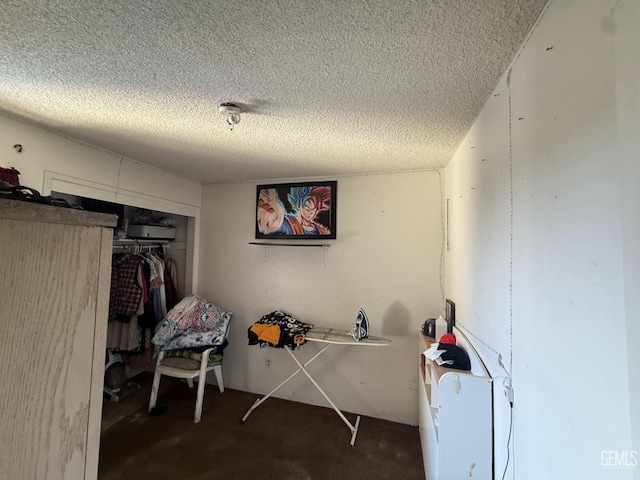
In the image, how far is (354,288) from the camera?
260 cm

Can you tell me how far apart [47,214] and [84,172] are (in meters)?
1.98

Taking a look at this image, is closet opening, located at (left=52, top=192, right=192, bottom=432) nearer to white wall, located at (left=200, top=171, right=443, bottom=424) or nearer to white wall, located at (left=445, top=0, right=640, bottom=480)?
white wall, located at (left=200, top=171, right=443, bottom=424)

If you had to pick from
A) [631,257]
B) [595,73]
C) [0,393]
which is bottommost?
[0,393]

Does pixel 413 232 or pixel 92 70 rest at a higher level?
pixel 92 70

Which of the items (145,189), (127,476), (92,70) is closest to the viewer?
(92,70)

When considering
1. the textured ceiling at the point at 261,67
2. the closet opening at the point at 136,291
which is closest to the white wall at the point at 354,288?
the closet opening at the point at 136,291

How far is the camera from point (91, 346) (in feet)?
1.93

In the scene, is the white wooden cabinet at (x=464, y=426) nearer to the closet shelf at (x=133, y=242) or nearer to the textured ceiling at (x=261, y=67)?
the textured ceiling at (x=261, y=67)

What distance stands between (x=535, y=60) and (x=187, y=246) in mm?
3346

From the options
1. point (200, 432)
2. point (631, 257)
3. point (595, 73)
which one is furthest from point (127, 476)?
point (595, 73)

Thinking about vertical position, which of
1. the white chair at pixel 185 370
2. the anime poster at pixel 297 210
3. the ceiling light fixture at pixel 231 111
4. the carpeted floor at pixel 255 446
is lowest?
the carpeted floor at pixel 255 446

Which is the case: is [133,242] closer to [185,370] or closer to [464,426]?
[185,370]

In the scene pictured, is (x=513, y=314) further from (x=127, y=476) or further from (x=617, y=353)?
(x=127, y=476)

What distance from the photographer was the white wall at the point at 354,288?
2430 millimetres
